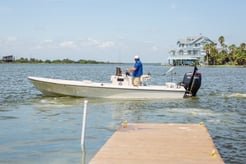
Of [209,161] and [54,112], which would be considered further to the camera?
[54,112]

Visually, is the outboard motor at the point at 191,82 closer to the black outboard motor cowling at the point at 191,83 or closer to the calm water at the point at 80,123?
the black outboard motor cowling at the point at 191,83

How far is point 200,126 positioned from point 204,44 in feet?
351

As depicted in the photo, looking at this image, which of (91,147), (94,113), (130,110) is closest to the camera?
(91,147)

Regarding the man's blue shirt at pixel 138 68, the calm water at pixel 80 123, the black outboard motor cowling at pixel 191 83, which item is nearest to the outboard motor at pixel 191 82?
the black outboard motor cowling at pixel 191 83

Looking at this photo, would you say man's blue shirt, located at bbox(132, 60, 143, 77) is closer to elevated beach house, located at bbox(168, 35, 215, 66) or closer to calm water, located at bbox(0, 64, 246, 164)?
calm water, located at bbox(0, 64, 246, 164)

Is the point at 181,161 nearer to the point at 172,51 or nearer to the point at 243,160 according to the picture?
the point at 243,160

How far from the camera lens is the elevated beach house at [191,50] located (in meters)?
116

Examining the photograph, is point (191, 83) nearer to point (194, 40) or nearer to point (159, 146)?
point (159, 146)

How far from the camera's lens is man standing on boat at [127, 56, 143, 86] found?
1919 centimetres

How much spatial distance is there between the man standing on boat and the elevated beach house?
96.5 meters

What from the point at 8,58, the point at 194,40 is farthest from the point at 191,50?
the point at 8,58

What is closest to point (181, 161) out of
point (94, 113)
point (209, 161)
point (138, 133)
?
point (209, 161)

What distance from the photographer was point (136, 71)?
19375 mm

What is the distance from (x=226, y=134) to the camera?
1127 cm
